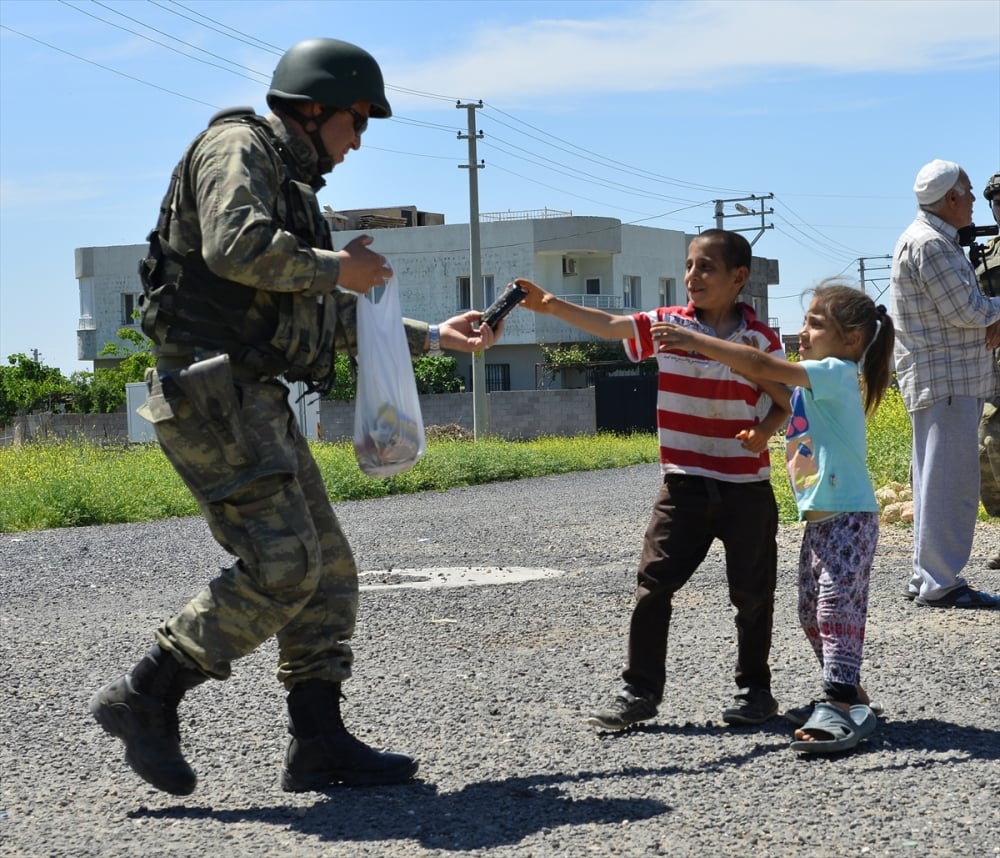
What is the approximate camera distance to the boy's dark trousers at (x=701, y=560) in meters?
4.66

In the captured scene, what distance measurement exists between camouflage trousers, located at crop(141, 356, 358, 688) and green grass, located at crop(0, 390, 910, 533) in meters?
7.65

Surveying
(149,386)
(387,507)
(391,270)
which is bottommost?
(387,507)

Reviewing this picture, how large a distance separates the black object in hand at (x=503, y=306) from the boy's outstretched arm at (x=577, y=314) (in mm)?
24

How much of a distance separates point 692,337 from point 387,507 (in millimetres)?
12053

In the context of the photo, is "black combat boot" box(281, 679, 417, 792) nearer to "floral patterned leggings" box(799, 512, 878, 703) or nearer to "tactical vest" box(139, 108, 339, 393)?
"tactical vest" box(139, 108, 339, 393)

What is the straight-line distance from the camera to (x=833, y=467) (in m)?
4.54

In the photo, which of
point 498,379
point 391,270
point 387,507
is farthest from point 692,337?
point 498,379

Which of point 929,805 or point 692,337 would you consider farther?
point 692,337

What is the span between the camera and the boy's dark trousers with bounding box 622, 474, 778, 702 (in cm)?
466

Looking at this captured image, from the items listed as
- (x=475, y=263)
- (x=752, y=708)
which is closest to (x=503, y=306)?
(x=752, y=708)

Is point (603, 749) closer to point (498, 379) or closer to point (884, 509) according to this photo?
point (884, 509)

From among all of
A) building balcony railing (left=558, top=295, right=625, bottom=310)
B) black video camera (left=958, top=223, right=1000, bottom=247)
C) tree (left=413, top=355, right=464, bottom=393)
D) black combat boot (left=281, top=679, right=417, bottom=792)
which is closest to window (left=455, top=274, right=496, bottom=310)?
building balcony railing (left=558, top=295, right=625, bottom=310)

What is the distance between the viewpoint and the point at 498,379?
63.8 m

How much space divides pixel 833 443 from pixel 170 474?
1483 cm
